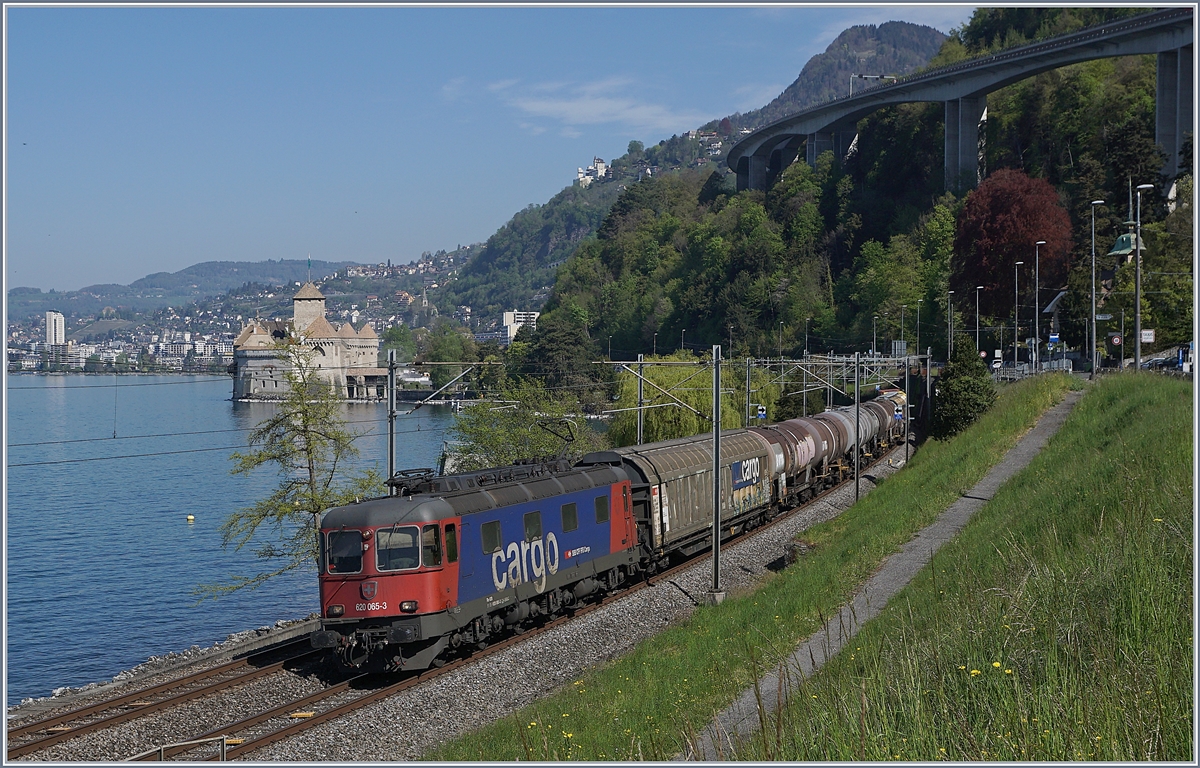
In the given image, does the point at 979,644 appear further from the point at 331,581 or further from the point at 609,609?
the point at 609,609

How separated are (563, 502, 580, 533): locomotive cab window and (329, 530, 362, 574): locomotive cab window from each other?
5.52 m

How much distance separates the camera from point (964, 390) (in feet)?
166

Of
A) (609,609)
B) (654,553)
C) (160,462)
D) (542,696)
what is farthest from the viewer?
(160,462)

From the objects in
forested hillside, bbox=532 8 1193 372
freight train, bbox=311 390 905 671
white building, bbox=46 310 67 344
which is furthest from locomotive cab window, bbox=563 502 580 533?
white building, bbox=46 310 67 344

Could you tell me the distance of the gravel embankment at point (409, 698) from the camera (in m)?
15.7

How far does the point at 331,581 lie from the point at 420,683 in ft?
8.17

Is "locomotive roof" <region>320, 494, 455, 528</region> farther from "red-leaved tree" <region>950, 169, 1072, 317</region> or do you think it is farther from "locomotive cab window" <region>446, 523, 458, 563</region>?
"red-leaved tree" <region>950, 169, 1072, 317</region>

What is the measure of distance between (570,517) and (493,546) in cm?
321

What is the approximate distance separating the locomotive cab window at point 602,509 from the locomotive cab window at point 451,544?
6021 mm

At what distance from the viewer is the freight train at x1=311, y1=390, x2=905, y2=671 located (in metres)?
18.9

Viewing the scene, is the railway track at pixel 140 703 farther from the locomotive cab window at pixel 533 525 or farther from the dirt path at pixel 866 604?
the dirt path at pixel 866 604

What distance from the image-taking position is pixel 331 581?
63.4 feet

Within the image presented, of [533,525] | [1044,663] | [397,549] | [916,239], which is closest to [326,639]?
[397,549]

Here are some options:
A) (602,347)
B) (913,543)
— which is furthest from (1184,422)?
(602,347)
